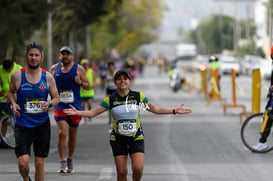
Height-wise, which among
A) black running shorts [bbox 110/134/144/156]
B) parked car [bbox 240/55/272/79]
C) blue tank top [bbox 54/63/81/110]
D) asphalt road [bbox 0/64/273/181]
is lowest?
parked car [bbox 240/55/272/79]

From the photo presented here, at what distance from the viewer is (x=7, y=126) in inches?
716

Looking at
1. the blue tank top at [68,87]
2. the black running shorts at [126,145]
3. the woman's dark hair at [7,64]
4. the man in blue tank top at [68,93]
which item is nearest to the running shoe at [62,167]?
A: the man in blue tank top at [68,93]

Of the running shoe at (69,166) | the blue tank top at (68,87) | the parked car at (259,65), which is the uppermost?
the blue tank top at (68,87)

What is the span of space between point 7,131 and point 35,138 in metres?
6.86

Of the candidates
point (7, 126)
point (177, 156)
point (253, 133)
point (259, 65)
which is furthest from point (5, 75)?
point (259, 65)

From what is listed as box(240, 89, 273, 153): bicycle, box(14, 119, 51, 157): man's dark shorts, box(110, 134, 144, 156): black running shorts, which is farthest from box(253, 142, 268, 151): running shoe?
box(110, 134, 144, 156): black running shorts

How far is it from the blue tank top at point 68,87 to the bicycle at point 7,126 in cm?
379

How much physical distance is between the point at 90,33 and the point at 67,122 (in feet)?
194

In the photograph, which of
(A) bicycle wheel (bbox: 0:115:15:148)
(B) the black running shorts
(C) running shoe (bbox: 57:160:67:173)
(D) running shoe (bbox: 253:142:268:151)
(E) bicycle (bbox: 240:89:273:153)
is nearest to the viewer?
(B) the black running shorts

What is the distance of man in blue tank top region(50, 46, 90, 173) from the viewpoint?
14.2 m

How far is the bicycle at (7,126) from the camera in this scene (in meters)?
18.1

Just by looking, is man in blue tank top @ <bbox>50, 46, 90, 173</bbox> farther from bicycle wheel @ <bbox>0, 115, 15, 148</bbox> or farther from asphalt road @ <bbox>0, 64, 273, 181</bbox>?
bicycle wheel @ <bbox>0, 115, 15, 148</bbox>

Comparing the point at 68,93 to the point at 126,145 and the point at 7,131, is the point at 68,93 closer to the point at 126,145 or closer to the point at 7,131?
the point at 126,145

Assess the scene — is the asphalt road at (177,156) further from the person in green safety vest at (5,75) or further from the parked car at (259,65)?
the parked car at (259,65)
